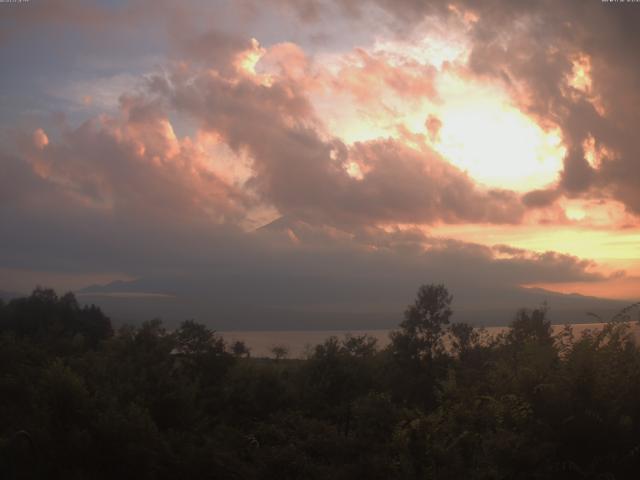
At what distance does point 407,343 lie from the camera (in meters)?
41.2

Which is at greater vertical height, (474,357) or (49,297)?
(49,297)

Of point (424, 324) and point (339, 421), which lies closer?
point (339, 421)

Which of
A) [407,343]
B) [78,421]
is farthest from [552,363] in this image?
[407,343]

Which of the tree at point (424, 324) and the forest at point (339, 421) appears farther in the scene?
the tree at point (424, 324)

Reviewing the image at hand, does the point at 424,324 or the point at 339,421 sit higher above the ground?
the point at 424,324

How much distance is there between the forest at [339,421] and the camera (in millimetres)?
9742

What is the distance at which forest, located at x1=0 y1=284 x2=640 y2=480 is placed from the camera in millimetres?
9742

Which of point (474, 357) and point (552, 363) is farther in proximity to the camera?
point (474, 357)

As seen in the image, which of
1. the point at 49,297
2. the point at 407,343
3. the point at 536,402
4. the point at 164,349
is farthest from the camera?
the point at 49,297

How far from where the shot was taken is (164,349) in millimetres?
32344

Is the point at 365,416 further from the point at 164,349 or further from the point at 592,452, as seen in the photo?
the point at 164,349

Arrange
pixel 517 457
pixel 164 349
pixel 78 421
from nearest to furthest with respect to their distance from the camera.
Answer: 1. pixel 517 457
2. pixel 78 421
3. pixel 164 349

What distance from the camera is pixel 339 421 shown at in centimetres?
2312

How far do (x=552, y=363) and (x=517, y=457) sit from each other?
99.5 inches
